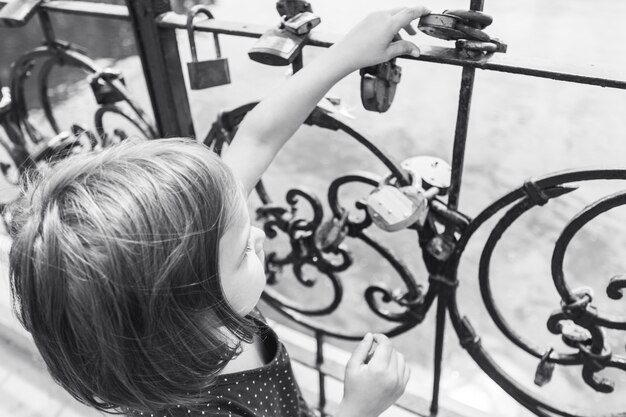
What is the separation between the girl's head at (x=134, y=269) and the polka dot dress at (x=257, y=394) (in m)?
0.08

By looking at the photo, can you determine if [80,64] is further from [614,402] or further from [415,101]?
[415,101]

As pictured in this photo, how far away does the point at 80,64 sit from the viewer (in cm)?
132

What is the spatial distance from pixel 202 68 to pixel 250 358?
0.55m

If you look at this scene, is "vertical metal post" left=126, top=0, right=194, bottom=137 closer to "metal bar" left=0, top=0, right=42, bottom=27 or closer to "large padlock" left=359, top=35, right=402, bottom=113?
"metal bar" left=0, top=0, right=42, bottom=27

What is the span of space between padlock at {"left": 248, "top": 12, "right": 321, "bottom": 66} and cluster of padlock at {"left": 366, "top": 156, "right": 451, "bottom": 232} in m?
0.29

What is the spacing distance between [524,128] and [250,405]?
404cm

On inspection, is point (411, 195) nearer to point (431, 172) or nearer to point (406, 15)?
point (431, 172)

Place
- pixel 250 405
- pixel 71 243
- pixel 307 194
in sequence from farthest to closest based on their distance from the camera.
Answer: pixel 307 194
pixel 250 405
pixel 71 243

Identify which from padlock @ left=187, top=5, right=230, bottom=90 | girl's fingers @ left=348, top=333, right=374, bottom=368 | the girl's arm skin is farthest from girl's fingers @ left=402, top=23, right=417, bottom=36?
girl's fingers @ left=348, top=333, right=374, bottom=368

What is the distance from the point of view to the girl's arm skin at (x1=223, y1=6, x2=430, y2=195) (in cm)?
86

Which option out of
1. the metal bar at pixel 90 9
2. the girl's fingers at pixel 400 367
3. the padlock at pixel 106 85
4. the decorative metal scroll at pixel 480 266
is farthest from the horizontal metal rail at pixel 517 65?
the girl's fingers at pixel 400 367

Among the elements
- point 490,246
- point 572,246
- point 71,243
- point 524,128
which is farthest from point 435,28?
point 524,128

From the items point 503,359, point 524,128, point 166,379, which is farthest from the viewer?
point 524,128

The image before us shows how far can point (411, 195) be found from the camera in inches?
37.9
